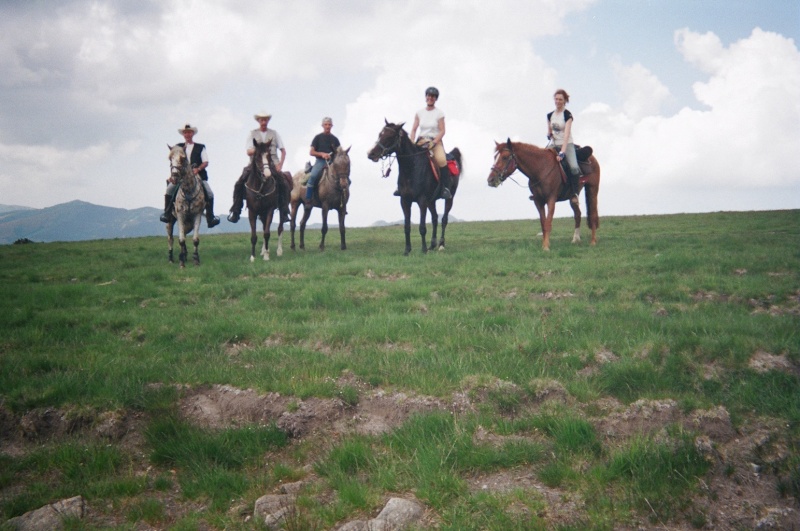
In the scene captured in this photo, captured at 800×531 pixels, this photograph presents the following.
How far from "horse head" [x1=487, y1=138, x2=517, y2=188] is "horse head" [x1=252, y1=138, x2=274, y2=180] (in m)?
6.04

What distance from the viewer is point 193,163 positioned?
1560 cm

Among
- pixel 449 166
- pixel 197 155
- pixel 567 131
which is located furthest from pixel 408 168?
pixel 197 155

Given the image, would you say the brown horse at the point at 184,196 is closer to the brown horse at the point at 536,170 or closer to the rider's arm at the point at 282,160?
the rider's arm at the point at 282,160

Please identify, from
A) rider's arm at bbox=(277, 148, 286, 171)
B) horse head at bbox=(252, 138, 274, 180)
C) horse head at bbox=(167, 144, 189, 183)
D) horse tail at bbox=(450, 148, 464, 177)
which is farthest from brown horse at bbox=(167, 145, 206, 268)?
horse tail at bbox=(450, 148, 464, 177)

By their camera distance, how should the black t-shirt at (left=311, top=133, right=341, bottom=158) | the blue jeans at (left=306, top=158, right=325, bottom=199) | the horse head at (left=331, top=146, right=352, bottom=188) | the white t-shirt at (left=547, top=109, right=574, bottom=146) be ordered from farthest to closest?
the blue jeans at (left=306, top=158, right=325, bottom=199)
the black t-shirt at (left=311, top=133, right=341, bottom=158)
the horse head at (left=331, top=146, right=352, bottom=188)
the white t-shirt at (left=547, top=109, right=574, bottom=146)

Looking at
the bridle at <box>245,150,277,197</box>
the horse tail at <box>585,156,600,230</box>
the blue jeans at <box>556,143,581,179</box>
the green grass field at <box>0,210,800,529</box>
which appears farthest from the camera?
the horse tail at <box>585,156,600,230</box>

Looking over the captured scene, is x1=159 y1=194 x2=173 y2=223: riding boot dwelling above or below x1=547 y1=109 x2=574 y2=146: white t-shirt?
below

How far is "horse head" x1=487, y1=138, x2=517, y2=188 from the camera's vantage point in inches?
589

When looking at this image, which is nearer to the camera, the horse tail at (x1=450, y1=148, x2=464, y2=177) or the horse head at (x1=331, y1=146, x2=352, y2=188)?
the horse head at (x1=331, y1=146, x2=352, y2=188)

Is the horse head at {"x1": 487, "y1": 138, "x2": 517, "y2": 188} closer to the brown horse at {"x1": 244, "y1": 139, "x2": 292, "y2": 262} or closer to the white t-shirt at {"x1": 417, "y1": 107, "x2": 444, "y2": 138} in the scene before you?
the white t-shirt at {"x1": 417, "y1": 107, "x2": 444, "y2": 138}

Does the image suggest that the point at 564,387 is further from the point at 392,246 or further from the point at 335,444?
the point at 392,246

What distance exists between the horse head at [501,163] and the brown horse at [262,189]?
6.04m

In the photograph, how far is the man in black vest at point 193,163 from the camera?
15312 millimetres

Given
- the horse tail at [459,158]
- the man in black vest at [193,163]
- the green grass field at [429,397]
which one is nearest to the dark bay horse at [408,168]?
the horse tail at [459,158]
